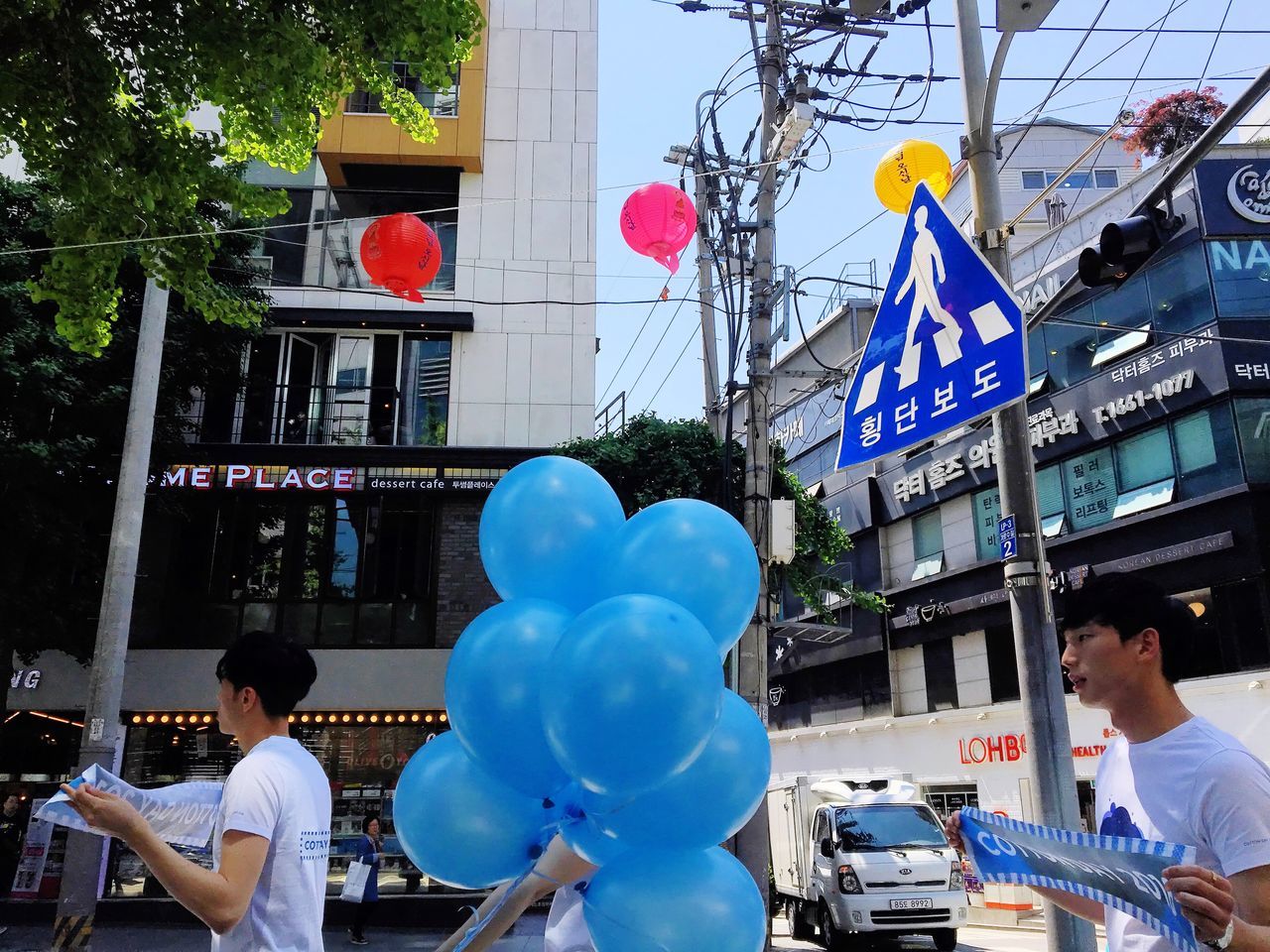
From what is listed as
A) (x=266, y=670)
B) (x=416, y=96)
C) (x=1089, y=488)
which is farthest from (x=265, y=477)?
(x=1089, y=488)

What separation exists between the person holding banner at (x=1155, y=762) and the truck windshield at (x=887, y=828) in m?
11.6

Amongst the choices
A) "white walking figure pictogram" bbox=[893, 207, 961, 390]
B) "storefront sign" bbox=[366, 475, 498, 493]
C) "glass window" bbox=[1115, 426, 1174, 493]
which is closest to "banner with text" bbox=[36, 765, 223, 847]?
"white walking figure pictogram" bbox=[893, 207, 961, 390]

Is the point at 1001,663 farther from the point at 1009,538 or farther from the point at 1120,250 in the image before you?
the point at 1009,538

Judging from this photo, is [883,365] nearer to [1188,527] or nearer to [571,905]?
[571,905]

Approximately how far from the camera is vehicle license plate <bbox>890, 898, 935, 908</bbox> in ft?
41.5

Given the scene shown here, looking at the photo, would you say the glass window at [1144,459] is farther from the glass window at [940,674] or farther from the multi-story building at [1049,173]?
the multi-story building at [1049,173]

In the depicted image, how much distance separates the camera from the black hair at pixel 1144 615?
2.55m

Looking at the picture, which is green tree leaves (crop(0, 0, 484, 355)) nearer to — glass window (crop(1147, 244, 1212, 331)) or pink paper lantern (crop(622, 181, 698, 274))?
pink paper lantern (crop(622, 181, 698, 274))

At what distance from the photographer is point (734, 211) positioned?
42.0 ft

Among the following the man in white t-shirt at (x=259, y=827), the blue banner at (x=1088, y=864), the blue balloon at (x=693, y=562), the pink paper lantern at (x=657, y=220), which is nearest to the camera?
the blue banner at (x=1088, y=864)

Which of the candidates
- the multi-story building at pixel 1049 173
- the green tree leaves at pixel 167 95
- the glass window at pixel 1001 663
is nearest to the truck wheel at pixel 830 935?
the glass window at pixel 1001 663

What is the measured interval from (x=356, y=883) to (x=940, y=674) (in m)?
14.9

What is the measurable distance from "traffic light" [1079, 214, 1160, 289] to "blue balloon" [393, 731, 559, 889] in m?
4.94

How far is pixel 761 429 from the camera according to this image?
1081 cm
